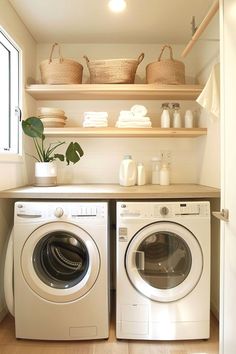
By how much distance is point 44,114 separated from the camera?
7.03 ft

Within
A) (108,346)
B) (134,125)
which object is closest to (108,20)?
(134,125)

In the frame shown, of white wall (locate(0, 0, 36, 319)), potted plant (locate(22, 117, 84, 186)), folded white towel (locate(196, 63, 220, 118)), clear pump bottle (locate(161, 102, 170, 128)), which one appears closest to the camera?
folded white towel (locate(196, 63, 220, 118))

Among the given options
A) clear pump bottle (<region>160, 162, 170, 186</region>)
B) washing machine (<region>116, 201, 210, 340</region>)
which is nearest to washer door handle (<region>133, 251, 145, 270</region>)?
washing machine (<region>116, 201, 210, 340</region>)

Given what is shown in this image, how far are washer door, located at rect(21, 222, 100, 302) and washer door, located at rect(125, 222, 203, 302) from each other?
276 mm

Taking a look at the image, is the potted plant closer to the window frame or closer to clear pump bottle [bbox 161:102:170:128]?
the window frame

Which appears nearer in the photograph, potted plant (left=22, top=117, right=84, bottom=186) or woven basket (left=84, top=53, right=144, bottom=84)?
potted plant (left=22, top=117, right=84, bottom=186)

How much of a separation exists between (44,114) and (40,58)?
2.32ft

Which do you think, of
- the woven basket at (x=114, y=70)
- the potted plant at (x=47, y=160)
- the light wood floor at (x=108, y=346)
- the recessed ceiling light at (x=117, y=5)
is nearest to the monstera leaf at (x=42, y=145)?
the potted plant at (x=47, y=160)

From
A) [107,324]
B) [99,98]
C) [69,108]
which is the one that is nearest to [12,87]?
[69,108]

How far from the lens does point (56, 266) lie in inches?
69.9

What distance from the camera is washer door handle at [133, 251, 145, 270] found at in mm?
1684

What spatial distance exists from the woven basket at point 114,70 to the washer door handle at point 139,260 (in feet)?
4.60

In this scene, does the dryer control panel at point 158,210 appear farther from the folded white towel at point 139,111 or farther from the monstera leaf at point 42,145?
the folded white towel at point 139,111

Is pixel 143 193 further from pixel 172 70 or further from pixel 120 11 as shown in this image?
pixel 120 11
